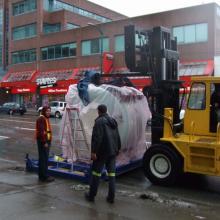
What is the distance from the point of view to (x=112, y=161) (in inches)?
288

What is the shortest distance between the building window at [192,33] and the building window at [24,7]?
993 inches

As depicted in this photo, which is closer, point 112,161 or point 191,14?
point 112,161

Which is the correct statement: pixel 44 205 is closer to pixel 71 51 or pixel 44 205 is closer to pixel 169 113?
pixel 169 113

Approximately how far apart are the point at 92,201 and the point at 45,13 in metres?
55.4

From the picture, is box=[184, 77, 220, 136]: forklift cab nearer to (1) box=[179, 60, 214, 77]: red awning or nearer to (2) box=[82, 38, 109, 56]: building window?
(1) box=[179, 60, 214, 77]: red awning

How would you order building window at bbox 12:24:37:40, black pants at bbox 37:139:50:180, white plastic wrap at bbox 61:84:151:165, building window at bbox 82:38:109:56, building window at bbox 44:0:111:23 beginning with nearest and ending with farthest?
black pants at bbox 37:139:50:180
white plastic wrap at bbox 61:84:151:165
building window at bbox 82:38:109:56
building window at bbox 12:24:37:40
building window at bbox 44:0:111:23

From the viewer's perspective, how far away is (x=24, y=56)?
6166 centimetres

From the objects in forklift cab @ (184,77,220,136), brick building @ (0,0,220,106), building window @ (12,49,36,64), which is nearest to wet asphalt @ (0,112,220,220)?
forklift cab @ (184,77,220,136)

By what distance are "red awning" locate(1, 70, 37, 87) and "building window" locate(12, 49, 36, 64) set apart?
1887 mm

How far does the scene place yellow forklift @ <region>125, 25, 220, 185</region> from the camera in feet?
27.0

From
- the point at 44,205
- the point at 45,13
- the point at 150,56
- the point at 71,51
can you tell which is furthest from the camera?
the point at 45,13

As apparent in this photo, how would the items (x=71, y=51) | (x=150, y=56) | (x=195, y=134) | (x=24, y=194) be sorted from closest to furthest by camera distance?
(x=24, y=194)
(x=195, y=134)
(x=150, y=56)
(x=71, y=51)

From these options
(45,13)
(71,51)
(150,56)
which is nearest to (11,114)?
(71,51)

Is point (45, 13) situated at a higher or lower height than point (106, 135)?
higher
